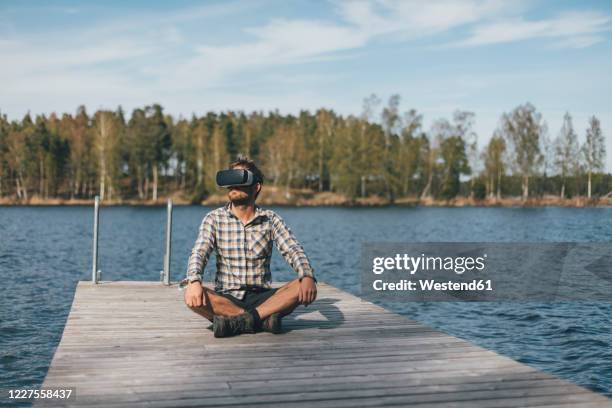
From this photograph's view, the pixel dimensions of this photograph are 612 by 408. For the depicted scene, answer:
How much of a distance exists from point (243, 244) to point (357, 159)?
269 feet

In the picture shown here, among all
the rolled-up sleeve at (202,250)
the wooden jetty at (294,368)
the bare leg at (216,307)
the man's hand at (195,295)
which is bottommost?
the wooden jetty at (294,368)

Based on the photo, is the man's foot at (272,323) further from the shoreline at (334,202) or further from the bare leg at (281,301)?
the shoreline at (334,202)

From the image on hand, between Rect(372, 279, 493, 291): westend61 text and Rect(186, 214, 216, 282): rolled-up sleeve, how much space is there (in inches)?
538

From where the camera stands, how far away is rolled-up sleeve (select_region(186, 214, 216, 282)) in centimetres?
666

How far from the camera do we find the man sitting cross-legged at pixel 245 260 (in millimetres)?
6812

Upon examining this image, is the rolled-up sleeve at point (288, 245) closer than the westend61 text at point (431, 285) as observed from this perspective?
Yes

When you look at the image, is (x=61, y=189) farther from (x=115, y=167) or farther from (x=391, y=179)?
(x=391, y=179)

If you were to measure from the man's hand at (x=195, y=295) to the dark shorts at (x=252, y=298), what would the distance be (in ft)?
1.89

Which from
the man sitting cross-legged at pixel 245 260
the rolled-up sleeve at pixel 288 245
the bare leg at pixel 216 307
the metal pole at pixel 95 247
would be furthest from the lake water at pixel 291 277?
the rolled-up sleeve at pixel 288 245

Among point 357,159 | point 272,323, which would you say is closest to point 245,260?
point 272,323

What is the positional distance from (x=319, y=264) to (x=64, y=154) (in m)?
77.7

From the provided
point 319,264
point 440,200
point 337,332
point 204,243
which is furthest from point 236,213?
point 440,200

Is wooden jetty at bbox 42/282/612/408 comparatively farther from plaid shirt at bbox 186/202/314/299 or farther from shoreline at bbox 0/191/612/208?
shoreline at bbox 0/191/612/208

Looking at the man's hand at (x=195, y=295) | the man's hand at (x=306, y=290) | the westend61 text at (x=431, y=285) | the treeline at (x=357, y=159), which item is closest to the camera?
the man's hand at (x=195, y=295)
